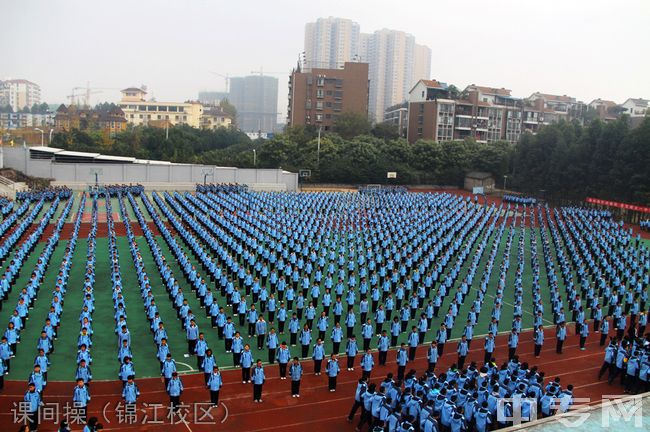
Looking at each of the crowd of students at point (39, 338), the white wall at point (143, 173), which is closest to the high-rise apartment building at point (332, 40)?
the white wall at point (143, 173)

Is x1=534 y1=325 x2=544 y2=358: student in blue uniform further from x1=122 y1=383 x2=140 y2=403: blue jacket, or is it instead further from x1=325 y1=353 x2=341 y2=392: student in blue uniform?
x1=122 y1=383 x2=140 y2=403: blue jacket

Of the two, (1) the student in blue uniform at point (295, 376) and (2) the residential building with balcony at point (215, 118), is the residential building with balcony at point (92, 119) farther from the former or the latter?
(1) the student in blue uniform at point (295, 376)

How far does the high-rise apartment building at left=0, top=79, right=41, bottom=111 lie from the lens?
162 metres

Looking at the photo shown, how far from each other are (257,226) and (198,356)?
39.8 feet

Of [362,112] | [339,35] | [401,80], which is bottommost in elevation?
[362,112]

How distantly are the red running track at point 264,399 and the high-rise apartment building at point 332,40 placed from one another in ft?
438

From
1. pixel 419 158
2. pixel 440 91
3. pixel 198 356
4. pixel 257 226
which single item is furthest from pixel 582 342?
pixel 440 91

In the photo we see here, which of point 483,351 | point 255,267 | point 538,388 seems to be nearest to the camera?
point 538,388

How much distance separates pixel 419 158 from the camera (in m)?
48.4

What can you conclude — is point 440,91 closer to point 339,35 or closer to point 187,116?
point 187,116

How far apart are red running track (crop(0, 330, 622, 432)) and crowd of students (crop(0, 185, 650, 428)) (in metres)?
0.28

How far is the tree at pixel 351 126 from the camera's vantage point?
58.9 m

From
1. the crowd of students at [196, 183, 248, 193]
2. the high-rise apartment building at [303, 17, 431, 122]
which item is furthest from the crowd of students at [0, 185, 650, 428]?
the high-rise apartment building at [303, 17, 431, 122]

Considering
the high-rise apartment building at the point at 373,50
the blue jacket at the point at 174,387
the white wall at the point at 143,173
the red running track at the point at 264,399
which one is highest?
the high-rise apartment building at the point at 373,50
